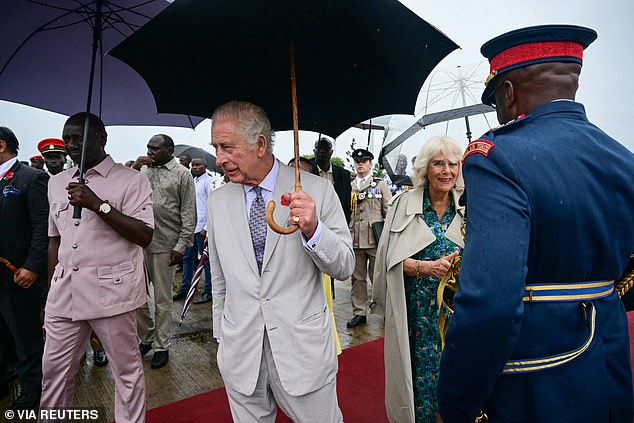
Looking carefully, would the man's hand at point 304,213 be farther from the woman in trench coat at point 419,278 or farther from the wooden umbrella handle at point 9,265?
the wooden umbrella handle at point 9,265

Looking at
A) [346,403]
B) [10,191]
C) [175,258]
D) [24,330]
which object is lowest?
[346,403]

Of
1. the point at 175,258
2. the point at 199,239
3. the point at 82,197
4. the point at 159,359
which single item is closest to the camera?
the point at 82,197

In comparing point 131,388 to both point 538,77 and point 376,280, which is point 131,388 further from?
point 538,77

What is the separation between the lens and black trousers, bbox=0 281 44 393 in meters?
2.93

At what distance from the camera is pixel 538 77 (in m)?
1.20

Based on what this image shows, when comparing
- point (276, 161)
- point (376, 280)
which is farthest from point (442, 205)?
point (276, 161)

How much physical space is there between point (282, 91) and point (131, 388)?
6.61 feet

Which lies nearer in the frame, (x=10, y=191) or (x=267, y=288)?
(x=267, y=288)

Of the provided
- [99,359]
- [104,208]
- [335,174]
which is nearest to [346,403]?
[104,208]

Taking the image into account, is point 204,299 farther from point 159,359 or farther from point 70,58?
point 70,58

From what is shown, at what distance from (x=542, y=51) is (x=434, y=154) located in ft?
4.33

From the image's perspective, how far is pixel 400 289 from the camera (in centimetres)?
242

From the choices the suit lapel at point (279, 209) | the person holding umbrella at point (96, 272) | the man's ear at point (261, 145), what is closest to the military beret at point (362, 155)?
the person holding umbrella at point (96, 272)

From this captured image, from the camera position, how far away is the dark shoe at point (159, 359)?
3.68 metres
